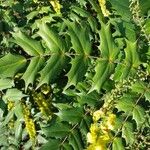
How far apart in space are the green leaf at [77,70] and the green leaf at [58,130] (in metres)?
0.32

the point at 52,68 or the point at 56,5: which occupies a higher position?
the point at 56,5

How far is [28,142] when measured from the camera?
3438 millimetres

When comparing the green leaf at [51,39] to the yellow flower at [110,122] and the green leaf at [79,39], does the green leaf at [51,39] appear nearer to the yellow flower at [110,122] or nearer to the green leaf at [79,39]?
the green leaf at [79,39]

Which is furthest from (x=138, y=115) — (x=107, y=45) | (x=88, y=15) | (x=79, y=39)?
(x=88, y=15)

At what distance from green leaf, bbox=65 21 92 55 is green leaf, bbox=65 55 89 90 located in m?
0.04

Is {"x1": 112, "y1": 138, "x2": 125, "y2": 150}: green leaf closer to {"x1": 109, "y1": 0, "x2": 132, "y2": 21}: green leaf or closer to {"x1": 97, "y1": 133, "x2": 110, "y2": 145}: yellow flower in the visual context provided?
{"x1": 97, "y1": 133, "x2": 110, "y2": 145}: yellow flower

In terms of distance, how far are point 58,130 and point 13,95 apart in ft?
2.19

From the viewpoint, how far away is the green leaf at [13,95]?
3031 mm

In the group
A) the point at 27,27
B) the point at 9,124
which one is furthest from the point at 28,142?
the point at 27,27

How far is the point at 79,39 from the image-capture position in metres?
2.33

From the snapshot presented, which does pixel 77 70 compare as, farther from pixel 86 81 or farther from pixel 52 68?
pixel 86 81

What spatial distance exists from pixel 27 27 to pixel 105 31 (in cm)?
128

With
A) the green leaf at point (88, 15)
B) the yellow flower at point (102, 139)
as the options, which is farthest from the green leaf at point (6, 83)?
the yellow flower at point (102, 139)

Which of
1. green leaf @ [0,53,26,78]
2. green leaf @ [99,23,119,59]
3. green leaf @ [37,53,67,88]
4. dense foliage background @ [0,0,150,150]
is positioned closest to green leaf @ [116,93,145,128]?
dense foliage background @ [0,0,150,150]
